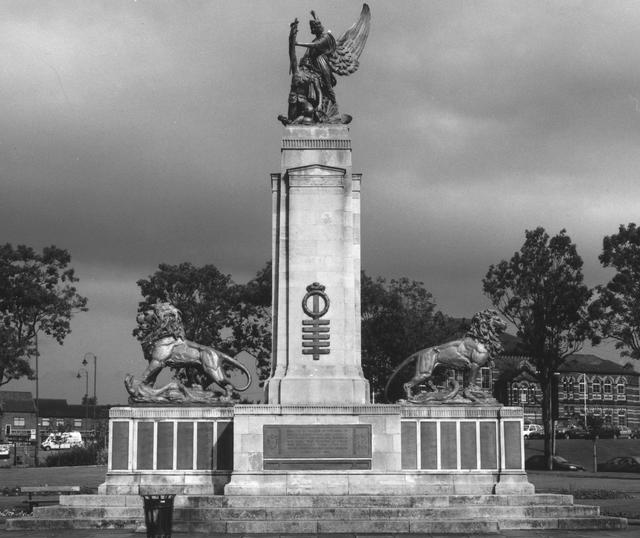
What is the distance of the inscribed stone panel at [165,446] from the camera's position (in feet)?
76.8

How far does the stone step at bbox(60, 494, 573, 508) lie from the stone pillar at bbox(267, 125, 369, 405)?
7.84 ft

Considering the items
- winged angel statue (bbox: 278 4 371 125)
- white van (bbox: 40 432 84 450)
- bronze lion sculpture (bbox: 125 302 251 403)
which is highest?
winged angel statue (bbox: 278 4 371 125)

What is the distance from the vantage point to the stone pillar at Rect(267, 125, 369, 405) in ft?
76.2

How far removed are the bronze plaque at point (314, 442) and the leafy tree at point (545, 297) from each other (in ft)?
92.7

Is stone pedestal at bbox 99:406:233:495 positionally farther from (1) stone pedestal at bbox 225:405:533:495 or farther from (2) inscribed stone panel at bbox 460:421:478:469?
(2) inscribed stone panel at bbox 460:421:478:469

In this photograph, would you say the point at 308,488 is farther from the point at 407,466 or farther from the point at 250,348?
the point at 250,348

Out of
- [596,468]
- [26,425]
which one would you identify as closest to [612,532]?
[596,468]

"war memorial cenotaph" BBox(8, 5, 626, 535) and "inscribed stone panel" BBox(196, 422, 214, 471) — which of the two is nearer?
"war memorial cenotaph" BBox(8, 5, 626, 535)

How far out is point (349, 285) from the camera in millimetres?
23688

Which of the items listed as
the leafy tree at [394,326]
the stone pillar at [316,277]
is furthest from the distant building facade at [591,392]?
the stone pillar at [316,277]

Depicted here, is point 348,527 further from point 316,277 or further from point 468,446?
point 316,277

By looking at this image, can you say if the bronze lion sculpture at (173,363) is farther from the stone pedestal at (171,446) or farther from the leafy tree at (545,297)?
the leafy tree at (545,297)

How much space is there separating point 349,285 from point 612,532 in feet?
27.0

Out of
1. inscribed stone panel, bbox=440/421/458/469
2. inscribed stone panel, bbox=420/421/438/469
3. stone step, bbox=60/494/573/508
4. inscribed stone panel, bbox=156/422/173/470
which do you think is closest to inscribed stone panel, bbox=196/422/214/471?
inscribed stone panel, bbox=156/422/173/470
